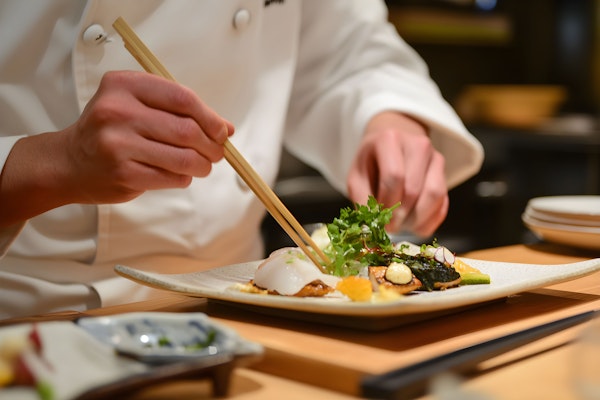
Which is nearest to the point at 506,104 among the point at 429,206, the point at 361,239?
the point at 429,206

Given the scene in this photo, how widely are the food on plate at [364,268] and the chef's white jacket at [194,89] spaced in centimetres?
41

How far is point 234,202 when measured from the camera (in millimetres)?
1759

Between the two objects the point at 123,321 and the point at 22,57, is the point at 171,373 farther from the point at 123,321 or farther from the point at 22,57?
the point at 22,57

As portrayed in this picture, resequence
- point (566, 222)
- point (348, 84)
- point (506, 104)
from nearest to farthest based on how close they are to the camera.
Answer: point (566, 222) < point (348, 84) < point (506, 104)

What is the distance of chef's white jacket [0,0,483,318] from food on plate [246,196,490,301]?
0.41 meters

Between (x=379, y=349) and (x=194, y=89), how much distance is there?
908mm

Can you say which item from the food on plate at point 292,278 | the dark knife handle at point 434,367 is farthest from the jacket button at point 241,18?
the dark knife handle at point 434,367

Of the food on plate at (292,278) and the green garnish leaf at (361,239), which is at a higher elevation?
the food on plate at (292,278)

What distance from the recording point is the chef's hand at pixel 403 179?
165 centimetres

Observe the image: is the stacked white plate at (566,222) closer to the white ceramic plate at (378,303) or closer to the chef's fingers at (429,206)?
the chef's fingers at (429,206)

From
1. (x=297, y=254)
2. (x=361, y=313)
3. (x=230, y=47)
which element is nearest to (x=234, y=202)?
(x=230, y=47)

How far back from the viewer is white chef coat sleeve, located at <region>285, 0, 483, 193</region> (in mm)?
2068

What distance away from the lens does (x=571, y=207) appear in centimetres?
185

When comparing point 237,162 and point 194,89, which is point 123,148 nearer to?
point 237,162
